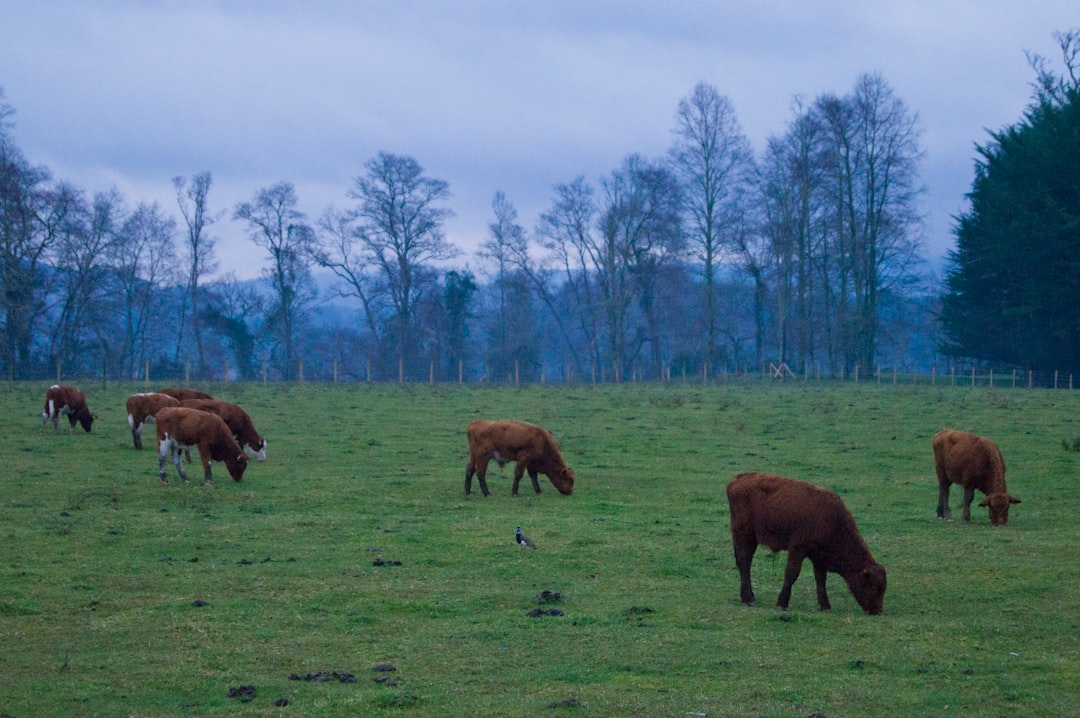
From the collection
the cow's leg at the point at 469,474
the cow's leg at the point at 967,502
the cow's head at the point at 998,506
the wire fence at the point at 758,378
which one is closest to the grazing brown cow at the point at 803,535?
the cow's head at the point at 998,506

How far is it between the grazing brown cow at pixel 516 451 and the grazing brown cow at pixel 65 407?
1304cm

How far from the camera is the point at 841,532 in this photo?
1077 cm

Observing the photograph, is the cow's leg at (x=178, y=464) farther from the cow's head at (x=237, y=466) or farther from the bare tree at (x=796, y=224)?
the bare tree at (x=796, y=224)

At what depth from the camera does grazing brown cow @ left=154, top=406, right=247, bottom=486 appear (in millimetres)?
19359

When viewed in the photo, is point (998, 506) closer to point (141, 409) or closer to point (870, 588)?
point (870, 588)

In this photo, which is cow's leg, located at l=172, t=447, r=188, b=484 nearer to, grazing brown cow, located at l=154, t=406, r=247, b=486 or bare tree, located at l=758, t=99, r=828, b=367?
grazing brown cow, located at l=154, t=406, r=247, b=486

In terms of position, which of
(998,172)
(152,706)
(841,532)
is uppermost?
(998,172)

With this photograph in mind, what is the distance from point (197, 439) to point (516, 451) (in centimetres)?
599

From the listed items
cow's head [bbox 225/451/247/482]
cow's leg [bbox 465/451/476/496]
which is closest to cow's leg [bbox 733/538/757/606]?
cow's leg [bbox 465/451/476/496]

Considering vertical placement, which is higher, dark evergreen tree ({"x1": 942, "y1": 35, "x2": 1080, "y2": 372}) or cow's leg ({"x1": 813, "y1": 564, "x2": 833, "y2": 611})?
dark evergreen tree ({"x1": 942, "y1": 35, "x2": 1080, "y2": 372})

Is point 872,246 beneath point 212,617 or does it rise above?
above

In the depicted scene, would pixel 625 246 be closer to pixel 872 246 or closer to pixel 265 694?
pixel 872 246

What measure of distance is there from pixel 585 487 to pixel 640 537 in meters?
5.40

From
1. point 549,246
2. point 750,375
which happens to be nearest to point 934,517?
point 750,375
